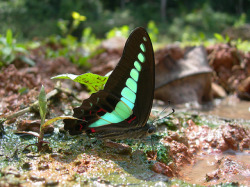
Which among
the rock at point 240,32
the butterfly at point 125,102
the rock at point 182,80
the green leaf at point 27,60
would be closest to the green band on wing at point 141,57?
the butterfly at point 125,102

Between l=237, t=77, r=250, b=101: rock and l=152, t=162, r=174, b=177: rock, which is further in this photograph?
l=237, t=77, r=250, b=101: rock

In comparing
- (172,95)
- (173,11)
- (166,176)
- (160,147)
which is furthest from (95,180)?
(173,11)

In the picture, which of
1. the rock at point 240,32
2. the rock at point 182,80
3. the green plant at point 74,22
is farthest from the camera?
the rock at point 240,32

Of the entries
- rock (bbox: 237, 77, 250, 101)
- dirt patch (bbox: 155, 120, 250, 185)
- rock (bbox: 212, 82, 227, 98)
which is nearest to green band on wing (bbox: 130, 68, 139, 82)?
dirt patch (bbox: 155, 120, 250, 185)

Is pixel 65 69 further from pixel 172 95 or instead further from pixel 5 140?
pixel 5 140

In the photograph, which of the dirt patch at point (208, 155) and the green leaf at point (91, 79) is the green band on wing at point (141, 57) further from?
the dirt patch at point (208, 155)

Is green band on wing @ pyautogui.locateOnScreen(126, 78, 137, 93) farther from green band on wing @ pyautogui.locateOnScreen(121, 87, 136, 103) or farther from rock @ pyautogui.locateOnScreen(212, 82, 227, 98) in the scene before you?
rock @ pyautogui.locateOnScreen(212, 82, 227, 98)
